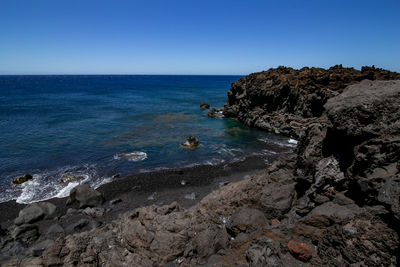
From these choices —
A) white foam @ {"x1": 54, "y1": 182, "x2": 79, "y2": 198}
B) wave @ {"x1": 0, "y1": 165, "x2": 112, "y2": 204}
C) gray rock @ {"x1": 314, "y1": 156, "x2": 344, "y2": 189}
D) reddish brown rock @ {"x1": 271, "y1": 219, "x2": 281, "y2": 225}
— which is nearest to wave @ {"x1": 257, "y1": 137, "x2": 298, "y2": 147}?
wave @ {"x1": 0, "y1": 165, "x2": 112, "y2": 204}

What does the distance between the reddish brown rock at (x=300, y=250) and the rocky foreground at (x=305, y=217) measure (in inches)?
1.3

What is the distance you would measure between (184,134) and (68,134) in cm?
2120

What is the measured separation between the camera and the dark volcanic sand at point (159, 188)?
65.6 ft

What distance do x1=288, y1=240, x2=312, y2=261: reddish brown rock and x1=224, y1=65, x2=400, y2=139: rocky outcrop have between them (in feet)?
109

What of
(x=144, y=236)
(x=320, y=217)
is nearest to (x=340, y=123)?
(x=320, y=217)

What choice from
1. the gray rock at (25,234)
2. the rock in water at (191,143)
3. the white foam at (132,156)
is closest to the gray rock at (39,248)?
the gray rock at (25,234)

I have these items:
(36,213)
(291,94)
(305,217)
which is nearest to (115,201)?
(36,213)

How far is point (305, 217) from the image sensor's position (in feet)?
32.7

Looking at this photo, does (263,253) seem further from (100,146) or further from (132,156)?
(100,146)

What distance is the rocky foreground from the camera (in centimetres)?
742

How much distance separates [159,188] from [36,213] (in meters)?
10.6

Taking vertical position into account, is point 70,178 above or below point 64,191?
above

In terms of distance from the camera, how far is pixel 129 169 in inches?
1103

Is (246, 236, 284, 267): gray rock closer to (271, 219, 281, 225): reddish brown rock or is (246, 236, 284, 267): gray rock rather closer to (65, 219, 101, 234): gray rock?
(271, 219, 281, 225): reddish brown rock
